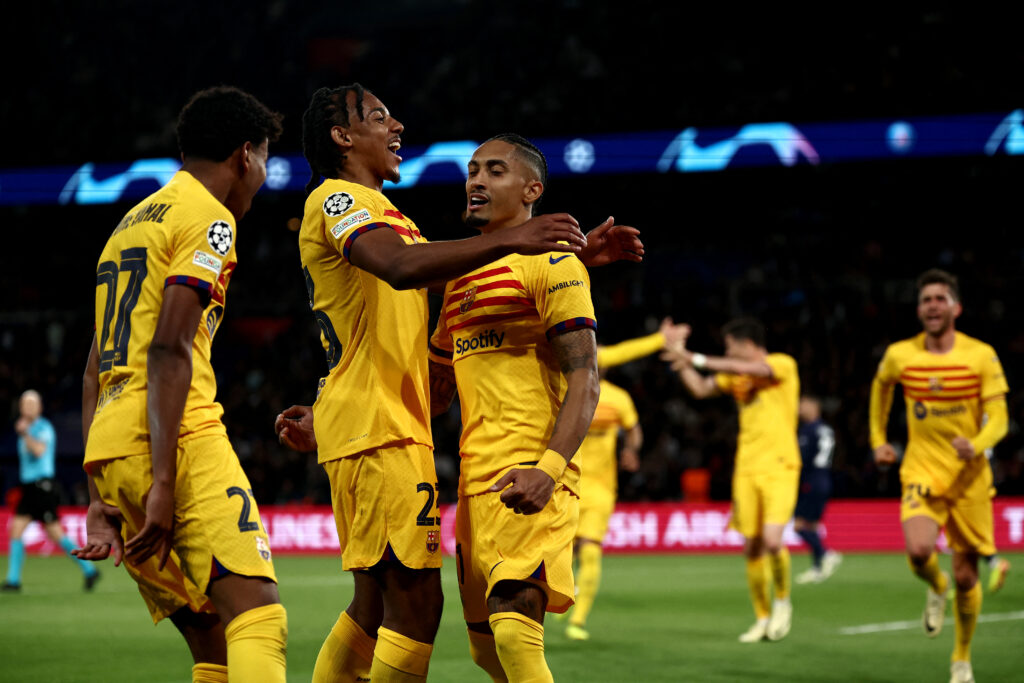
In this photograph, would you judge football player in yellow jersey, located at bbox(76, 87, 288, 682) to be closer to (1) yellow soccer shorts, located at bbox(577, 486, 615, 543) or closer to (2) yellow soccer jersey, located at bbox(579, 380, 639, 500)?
(1) yellow soccer shorts, located at bbox(577, 486, 615, 543)

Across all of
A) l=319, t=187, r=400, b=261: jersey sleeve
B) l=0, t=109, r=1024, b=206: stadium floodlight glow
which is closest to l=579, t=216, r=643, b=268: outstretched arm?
l=319, t=187, r=400, b=261: jersey sleeve

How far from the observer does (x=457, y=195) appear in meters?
22.3

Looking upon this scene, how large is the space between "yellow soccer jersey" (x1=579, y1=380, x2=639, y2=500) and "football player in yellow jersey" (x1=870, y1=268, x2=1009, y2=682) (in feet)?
9.70

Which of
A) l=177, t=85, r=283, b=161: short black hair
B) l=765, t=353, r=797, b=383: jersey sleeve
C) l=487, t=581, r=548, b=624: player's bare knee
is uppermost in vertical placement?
l=177, t=85, r=283, b=161: short black hair

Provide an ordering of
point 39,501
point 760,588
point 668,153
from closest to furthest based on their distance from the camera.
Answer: point 760,588 → point 39,501 → point 668,153

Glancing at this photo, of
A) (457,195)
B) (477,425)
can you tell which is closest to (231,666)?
(477,425)

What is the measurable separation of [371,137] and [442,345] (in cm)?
82

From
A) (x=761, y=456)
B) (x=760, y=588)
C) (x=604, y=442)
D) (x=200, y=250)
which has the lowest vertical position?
(x=760, y=588)

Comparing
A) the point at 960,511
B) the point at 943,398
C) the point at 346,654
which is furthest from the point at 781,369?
the point at 346,654

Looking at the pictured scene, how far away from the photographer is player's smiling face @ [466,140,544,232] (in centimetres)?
441

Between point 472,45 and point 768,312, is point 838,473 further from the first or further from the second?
point 472,45

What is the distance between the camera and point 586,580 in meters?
9.68

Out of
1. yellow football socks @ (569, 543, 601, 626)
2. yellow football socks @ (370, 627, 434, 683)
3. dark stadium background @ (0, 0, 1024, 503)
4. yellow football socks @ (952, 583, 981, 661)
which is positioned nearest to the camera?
yellow football socks @ (370, 627, 434, 683)

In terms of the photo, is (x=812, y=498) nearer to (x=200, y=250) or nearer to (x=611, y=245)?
(x=611, y=245)
